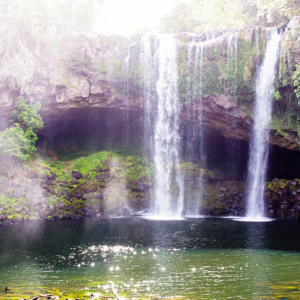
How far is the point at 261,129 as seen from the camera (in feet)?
74.7

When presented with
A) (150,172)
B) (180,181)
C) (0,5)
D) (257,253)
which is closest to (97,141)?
(150,172)

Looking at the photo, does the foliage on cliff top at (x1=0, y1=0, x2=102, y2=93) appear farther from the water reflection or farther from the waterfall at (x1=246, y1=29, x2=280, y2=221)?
the waterfall at (x1=246, y1=29, x2=280, y2=221)

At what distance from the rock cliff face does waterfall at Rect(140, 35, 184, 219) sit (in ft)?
1.80

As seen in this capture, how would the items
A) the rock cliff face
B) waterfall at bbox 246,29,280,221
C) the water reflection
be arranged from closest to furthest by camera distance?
the water reflection
waterfall at bbox 246,29,280,221
the rock cliff face

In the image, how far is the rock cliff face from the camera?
868 inches

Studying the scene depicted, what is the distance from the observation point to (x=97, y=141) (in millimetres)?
28188

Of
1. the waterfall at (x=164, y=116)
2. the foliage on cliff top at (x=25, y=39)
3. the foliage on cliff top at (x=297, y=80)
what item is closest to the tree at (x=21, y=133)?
the foliage on cliff top at (x=25, y=39)

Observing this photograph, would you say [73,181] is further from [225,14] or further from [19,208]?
[225,14]

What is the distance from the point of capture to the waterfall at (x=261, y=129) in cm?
2192

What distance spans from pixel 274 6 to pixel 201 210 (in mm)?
15495

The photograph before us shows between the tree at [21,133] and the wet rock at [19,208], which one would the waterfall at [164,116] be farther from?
the wet rock at [19,208]

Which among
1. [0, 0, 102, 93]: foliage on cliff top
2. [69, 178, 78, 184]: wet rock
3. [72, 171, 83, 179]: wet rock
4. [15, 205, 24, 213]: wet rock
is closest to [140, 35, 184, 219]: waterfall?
[72, 171, 83, 179]: wet rock

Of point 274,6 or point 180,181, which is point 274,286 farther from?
point 274,6

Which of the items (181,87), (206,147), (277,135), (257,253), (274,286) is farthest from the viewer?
(206,147)
